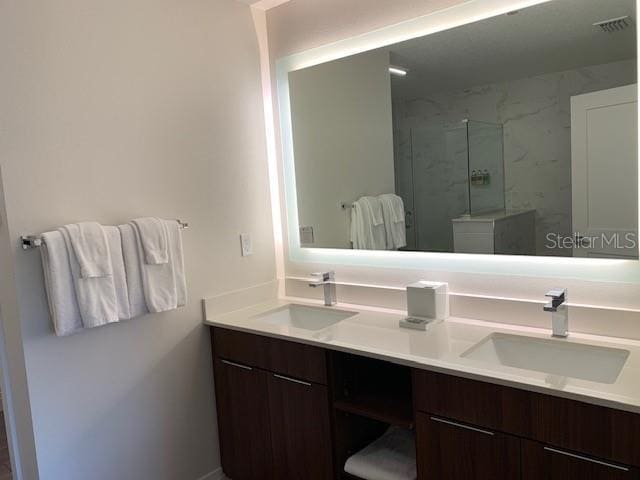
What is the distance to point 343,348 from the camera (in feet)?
5.89

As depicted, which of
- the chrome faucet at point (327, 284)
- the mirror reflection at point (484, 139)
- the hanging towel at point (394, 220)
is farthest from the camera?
the chrome faucet at point (327, 284)

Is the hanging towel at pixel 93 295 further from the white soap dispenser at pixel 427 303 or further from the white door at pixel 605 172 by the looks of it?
the white door at pixel 605 172

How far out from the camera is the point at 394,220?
7.45 feet

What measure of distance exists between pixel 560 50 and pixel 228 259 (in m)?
1.65

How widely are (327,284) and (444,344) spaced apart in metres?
0.79

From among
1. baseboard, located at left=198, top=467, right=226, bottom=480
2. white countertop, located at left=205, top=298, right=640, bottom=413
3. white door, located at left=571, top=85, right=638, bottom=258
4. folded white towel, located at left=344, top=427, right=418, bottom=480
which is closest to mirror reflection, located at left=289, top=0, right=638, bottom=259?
white door, located at left=571, top=85, right=638, bottom=258

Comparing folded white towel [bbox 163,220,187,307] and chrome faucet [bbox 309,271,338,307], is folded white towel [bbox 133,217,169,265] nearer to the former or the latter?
folded white towel [bbox 163,220,187,307]

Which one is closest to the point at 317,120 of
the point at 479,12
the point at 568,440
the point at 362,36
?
the point at 362,36

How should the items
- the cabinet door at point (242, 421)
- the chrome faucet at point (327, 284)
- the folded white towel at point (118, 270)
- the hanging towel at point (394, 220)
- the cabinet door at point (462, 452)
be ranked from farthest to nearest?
the chrome faucet at point (327, 284) < the hanging towel at point (394, 220) < the cabinet door at point (242, 421) < the folded white towel at point (118, 270) < the cabinet door at point (462, 452)

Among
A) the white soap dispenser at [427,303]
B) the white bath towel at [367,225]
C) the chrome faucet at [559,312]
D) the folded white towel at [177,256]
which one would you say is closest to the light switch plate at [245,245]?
the folded white towel at [177,256]

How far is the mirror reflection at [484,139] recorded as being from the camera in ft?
5.62

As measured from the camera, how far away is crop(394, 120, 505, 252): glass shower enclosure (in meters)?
1.97

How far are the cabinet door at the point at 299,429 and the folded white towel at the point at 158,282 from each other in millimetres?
531

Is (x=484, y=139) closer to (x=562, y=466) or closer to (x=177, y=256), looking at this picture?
(x=562, y=466)
